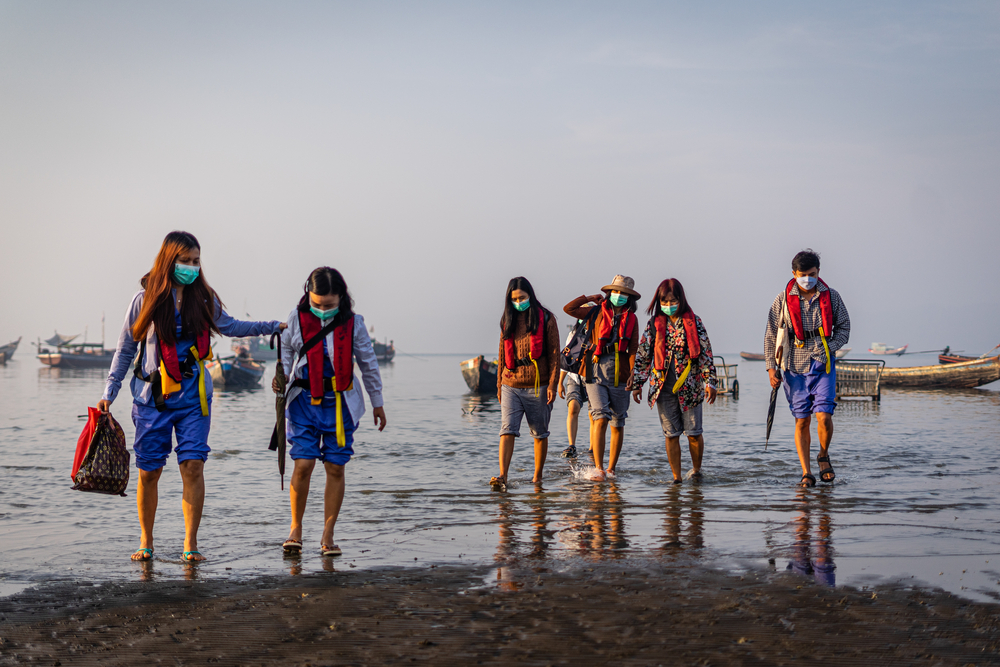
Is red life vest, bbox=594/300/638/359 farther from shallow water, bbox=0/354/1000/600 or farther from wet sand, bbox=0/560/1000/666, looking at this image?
wet sand, bbox=0/560/1000/666

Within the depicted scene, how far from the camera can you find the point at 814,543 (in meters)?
4.89

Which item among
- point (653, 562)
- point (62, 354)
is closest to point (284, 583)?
point (653, 562)

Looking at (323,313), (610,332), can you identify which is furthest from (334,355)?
(610,332)

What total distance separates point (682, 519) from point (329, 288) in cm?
294

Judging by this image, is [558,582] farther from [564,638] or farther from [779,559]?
[779,559]

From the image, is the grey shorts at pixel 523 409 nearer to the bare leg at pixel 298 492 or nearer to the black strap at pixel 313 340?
the bare leg at pixel 298 492

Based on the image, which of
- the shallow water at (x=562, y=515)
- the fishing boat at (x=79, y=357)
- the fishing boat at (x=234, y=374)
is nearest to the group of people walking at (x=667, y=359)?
the shallow water at (x=562, y=515)

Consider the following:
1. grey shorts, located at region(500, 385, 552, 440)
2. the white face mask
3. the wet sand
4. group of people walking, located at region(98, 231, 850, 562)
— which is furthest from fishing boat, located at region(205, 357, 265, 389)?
the wet sand

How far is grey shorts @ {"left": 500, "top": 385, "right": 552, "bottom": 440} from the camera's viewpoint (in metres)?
7.41

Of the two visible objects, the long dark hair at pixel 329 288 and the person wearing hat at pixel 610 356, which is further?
the person wearing hat at pixel 610 356

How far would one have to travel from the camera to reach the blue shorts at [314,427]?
4.85 meters

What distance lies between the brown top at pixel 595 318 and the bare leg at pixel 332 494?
139 inches

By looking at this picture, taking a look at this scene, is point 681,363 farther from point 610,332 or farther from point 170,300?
point 170,300

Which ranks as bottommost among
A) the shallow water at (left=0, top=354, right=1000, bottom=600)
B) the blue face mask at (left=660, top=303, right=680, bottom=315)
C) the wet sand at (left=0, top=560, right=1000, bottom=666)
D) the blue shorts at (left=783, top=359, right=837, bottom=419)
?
the shallow water at (left=0, top=354, right=1000, bottom=600)
